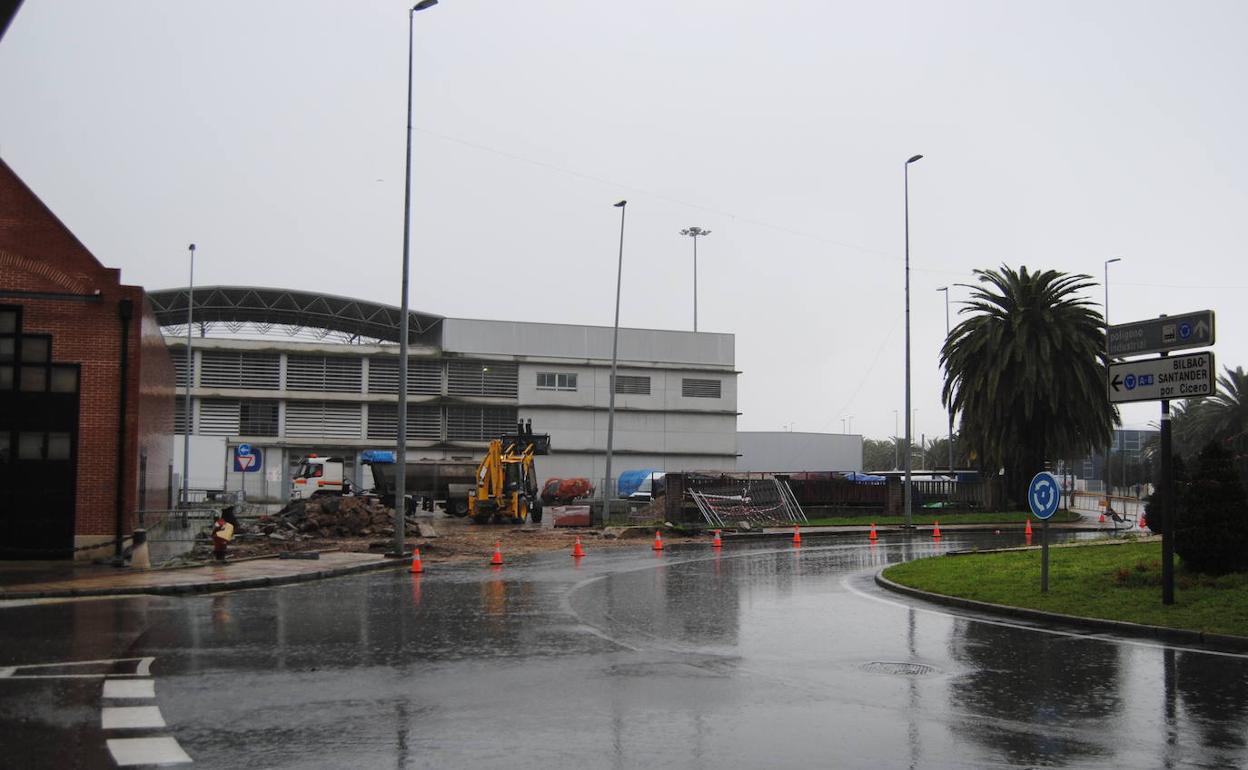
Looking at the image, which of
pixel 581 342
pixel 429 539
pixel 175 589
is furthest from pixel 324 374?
pixel 175 589

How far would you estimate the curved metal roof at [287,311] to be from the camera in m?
67.6

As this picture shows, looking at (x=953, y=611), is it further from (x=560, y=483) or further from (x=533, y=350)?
(x=533, y=350)

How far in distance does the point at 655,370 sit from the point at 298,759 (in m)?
67.0

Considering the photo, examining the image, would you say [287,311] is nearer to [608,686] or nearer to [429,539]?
[429,539]

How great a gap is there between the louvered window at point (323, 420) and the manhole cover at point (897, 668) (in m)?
60.9

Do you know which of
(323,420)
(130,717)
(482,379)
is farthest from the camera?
(482,379)

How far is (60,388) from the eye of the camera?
72.5 feet

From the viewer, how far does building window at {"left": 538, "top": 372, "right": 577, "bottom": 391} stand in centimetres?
7169

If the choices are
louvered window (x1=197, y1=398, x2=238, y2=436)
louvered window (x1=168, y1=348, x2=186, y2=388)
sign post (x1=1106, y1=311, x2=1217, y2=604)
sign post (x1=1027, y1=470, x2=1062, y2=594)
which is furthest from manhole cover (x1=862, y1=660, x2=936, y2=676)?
louvered window (x1=168, y1=348, x2=186, y2=388)

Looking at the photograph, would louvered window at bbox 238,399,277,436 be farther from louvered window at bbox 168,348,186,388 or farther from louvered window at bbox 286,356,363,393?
louvered window at bbox 168,348,186,388

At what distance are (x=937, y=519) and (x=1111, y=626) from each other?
3299 centimetres

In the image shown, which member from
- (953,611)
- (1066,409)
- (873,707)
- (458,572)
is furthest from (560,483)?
(873,707)

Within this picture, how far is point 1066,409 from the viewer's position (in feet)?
151

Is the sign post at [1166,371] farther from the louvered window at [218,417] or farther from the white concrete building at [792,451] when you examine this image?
the white concrete building at [792,451]
